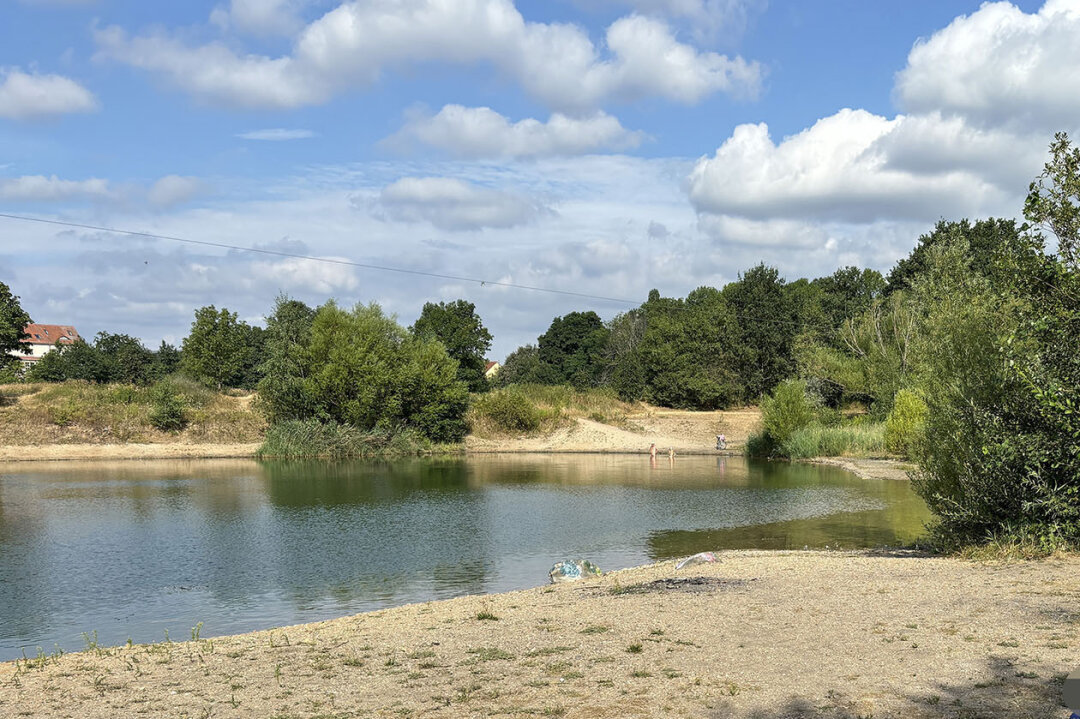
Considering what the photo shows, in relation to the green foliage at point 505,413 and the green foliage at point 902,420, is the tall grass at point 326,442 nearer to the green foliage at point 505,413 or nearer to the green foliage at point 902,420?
the green foliage at point 505,413

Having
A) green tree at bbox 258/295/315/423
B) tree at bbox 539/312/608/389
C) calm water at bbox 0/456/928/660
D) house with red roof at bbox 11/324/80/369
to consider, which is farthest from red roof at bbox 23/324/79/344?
calm water at bbox 0/456/928/660

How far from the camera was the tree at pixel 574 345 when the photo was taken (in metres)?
109

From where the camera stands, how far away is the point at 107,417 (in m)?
57.9

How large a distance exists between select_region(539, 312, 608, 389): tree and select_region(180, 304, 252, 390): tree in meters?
43.5

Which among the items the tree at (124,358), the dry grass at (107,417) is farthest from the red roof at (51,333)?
the dry grass at (107,417)

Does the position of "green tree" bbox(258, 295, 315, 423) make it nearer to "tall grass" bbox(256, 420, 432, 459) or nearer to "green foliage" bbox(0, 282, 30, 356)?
"tall grass" bbox(256, 420, 432, 459)

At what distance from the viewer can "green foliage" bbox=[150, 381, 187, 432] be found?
5772cm

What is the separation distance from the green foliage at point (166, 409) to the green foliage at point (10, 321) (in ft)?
50.2

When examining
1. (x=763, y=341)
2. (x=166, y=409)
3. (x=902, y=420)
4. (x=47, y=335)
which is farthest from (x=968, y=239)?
(x=47, y=335)

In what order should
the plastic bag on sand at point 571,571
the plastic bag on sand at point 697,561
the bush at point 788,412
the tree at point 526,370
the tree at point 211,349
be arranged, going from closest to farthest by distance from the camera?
the plastic bag on sand at point 697,561 < the plastic bag on sand at point 571,571 < the bush at point 788,412 < the tree at point 211,349 < the tree at point 526,370

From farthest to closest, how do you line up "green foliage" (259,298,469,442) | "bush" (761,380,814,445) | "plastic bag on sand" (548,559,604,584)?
"green foliage" (259,298,469,442) < "bush" (761,380,814,445) < "plastic bag on sand" (548,559,604,584)

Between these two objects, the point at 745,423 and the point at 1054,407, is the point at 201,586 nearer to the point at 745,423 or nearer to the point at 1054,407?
the point at 1054,407

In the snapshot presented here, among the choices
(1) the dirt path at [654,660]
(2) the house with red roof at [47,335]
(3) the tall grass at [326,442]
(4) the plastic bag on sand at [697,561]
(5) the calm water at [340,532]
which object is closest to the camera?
(1) the dirt path at [654,660]

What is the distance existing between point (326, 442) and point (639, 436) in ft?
74.7
